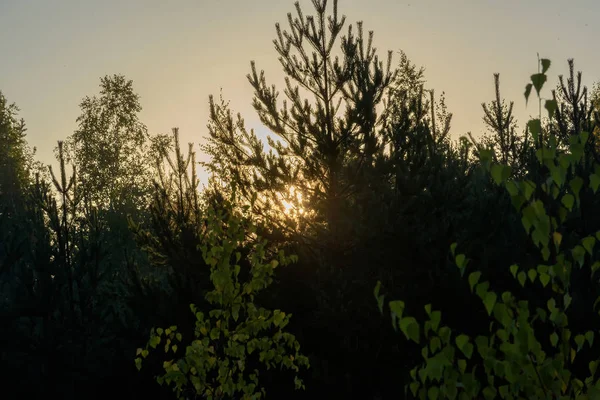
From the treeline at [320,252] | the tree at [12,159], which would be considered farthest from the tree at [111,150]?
the treeline at [320,252]

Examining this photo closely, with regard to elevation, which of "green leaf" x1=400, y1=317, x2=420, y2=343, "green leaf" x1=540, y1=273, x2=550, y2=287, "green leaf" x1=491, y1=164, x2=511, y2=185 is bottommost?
"green leaf" x1=400, y1=317, x2=420, y2=343

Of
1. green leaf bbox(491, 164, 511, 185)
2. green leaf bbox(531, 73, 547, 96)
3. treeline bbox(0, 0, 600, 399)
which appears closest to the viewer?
green leaf bbox(491, 164, 511, 185)

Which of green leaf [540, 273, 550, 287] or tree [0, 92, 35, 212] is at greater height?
tree [0, 92, 35, 212]

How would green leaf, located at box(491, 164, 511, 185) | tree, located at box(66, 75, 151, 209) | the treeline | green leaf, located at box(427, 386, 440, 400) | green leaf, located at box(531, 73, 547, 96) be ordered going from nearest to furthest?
green leaf, located at box(491, 164, 511, 185), green leaf, located at box(531, 73, 547, 96), green leaf, located at box(427, 386, 440, 400), the treeline, tree, located at box(66, 75, 151, 209)

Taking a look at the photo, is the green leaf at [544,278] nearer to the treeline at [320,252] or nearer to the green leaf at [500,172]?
the green leaf at [500,172]

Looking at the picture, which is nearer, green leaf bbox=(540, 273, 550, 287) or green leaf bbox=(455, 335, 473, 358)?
green leaf bbox=(455, 335, 473, 358)

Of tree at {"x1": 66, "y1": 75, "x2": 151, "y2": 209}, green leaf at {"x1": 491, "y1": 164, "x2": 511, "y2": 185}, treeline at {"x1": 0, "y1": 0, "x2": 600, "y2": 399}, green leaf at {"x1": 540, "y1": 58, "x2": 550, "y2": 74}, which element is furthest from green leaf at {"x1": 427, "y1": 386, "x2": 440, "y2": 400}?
tree at {"x1": 66, "y1": 75, "x2": 151, "y2": 209}

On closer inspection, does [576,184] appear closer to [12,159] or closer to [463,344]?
[463,344]

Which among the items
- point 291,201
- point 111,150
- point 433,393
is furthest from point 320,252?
point 111,150

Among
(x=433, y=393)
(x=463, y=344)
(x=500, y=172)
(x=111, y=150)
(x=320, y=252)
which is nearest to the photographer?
(x=500, y=172)

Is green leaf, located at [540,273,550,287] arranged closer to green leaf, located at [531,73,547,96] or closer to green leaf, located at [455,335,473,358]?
green leaf, located at [455,335,473,358]

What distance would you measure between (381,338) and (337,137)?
10.8 feet

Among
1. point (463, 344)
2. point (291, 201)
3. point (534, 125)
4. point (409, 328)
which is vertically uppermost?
point (291, 201)

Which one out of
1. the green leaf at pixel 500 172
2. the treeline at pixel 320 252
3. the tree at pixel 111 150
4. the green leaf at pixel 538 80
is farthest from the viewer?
the tree at pixel 111 150
